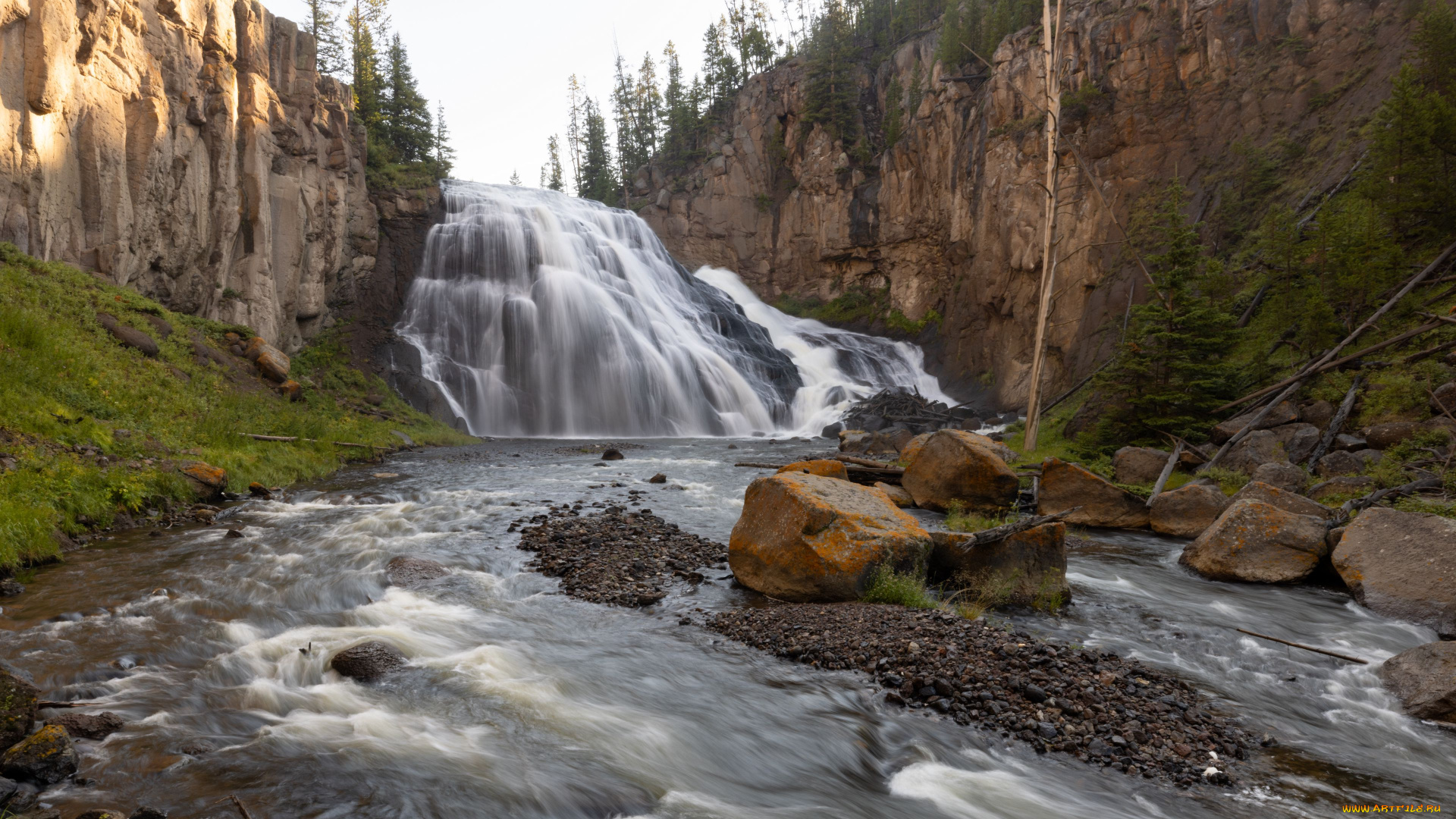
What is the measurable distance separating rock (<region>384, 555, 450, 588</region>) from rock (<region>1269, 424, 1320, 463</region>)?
13927 millimetres

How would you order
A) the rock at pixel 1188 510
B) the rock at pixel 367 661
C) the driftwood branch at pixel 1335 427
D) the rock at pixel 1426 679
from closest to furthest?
1. the rock at pixel 1426 679
2. the rock at pixel 367 661
3. the rock at pixel 1188 510
4. the driftwood branch at pixel 1335 427

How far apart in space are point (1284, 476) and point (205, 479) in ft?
56.7

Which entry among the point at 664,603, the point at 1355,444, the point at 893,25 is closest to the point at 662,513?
the point at 664,603

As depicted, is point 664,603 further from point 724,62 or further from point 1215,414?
point 724,62

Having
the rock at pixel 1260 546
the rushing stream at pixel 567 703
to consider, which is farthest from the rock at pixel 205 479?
the rock at pixel 1260 546

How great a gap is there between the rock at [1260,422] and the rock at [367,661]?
48.4 feet

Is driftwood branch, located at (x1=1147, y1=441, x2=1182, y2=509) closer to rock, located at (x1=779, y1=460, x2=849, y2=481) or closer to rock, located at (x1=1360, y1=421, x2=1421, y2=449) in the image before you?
rock, located at (x1=1360, y1=421, x2=1421, y2=449)

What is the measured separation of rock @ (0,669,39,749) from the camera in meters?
3.86

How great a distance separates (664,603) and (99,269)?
1917cm

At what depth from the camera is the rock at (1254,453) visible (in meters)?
12.2

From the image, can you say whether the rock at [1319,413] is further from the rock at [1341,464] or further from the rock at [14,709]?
the rock at [14,709]

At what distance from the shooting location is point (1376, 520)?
7906 millimetres

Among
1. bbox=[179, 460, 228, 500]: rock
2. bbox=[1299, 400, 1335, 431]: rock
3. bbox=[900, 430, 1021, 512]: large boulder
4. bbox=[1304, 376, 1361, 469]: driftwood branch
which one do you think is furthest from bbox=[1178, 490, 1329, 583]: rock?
bbox=[179, 460, 228, 500]: rock

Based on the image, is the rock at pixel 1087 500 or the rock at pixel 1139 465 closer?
the rock at pixel 1087 500
